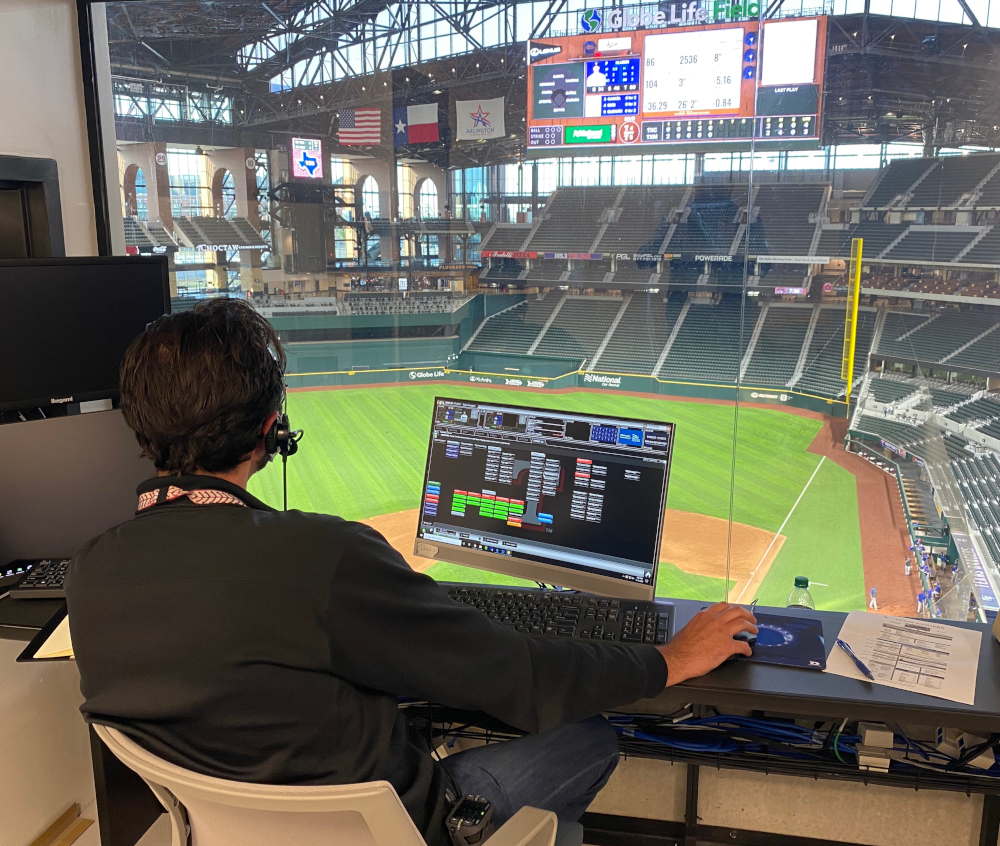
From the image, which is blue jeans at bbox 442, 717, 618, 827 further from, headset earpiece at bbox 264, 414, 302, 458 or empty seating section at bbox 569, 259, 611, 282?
empty seating section at bbox 569, 259, 611, 282

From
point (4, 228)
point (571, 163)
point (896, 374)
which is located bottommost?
point (896, 374)

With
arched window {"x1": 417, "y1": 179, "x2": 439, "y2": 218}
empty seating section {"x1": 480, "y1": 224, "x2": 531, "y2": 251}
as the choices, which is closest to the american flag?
arched window {"x1": 417, "y1": 179, "x2": 439, "y2": 218}

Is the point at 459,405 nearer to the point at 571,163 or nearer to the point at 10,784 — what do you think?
the point at 10,784

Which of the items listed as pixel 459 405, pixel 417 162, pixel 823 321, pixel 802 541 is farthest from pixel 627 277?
pixel 802 541

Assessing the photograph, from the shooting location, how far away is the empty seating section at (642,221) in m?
3.36

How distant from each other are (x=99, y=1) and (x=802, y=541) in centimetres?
425

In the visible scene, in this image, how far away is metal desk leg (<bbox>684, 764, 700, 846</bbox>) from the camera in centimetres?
211

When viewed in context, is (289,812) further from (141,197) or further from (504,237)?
(141,197)

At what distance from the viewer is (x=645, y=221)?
342 cm

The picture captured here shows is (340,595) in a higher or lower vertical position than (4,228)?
lower

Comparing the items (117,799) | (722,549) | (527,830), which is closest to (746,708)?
(527,830)

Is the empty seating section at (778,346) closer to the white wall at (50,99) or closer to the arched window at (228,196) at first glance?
the arched window at (228,196)

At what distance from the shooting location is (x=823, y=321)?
126 inches

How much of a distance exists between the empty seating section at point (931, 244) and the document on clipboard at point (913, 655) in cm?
161
